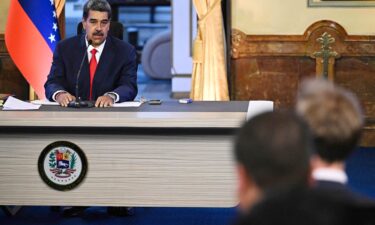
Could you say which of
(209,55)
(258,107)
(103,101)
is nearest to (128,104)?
(103,101)

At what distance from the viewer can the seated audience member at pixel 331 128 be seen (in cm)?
184

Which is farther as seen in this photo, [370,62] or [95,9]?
[370,62]

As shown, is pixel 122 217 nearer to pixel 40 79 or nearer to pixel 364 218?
pixel 40 79

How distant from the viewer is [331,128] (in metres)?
1.85

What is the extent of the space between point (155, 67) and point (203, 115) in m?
8.73

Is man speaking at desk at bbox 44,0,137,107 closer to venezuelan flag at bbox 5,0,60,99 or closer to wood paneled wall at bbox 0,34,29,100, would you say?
venezuelan flag at bbox 5,0,60,99

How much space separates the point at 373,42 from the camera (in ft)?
24.4

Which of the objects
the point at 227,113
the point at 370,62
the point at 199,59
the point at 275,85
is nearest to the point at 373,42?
the point at 370,62

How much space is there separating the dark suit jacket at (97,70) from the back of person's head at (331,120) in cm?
326

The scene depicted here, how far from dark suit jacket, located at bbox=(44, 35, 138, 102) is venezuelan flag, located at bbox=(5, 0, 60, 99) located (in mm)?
1885

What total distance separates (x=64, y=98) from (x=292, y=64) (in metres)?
3.12

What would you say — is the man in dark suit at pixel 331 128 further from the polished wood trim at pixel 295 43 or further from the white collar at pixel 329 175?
the polished wood trim at pixel 295 43

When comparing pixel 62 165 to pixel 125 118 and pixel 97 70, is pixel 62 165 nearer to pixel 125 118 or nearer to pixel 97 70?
pixel 125 118

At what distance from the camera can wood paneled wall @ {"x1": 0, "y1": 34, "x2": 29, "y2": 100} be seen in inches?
301
